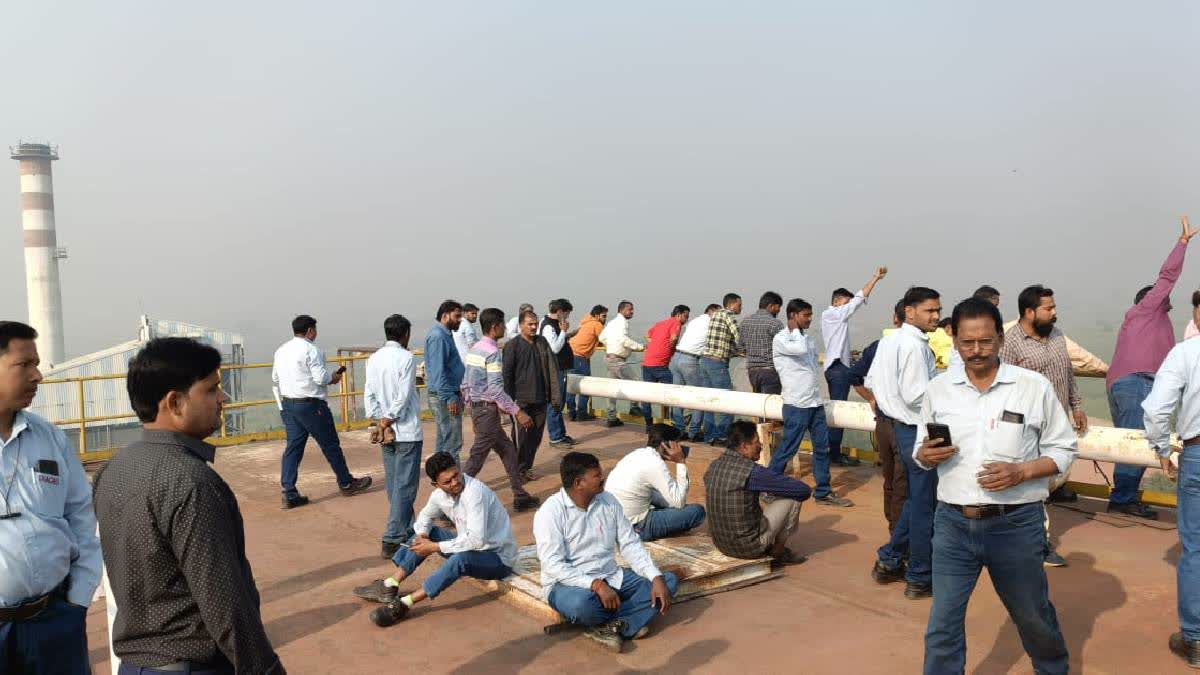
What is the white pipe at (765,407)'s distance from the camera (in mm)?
6887

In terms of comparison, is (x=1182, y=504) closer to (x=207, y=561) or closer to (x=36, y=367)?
(x=207, y=561)

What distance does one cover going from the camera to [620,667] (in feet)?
16.0

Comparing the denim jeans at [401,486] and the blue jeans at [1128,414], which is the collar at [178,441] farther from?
the blue jeans at [1128,414]

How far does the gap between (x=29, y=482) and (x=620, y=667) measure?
301 cm

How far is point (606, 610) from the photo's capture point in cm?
521

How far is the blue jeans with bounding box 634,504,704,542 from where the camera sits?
6938mm

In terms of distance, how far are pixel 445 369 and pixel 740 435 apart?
131 inches

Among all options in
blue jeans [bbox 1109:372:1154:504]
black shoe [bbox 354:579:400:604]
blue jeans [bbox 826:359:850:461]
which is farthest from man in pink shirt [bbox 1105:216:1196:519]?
black shoe [bbox 354:579:400:604]

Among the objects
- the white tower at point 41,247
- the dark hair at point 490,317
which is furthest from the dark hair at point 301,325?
the white tower at point 41,247

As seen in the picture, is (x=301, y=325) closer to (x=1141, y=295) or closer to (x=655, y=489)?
(x=655, y=489)

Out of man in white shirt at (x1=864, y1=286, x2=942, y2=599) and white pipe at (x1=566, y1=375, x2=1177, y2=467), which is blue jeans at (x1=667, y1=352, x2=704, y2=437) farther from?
man in white shirt at (x1=864, y1=286, x2=942, y2=599)

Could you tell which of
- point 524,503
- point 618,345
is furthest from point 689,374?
point 524,503

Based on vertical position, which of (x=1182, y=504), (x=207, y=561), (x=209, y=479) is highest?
(x=209, y=479)

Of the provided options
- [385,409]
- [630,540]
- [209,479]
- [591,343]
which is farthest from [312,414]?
[209,479]
